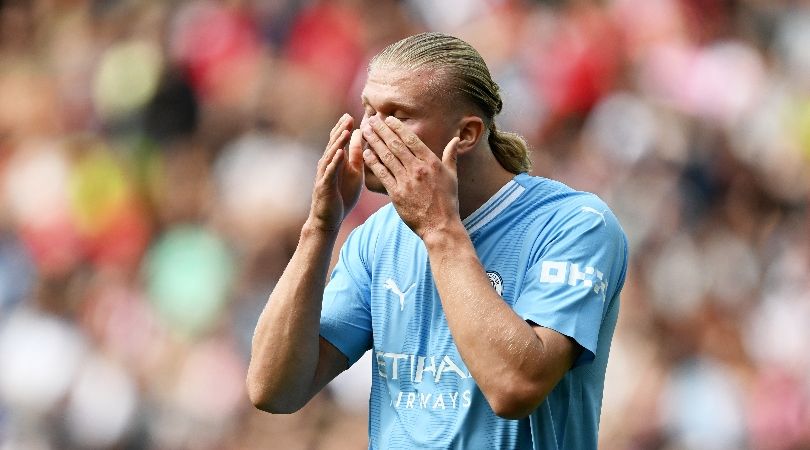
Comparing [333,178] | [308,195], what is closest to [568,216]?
[333,178]

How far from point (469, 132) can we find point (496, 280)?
40cm

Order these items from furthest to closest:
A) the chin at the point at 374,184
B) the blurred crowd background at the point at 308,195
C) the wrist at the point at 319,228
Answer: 1. the blurred crowd background at the point at 308,195
2. the wrist at the point at 319,228
3. the chin at the point at 374,184

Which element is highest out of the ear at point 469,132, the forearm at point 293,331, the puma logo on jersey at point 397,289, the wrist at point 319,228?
the ear at point 469,132

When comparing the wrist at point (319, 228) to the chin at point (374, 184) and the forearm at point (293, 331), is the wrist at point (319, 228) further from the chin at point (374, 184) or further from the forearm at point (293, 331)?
the chin at point (374, 184)

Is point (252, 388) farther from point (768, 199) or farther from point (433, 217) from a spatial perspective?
point (768, 199)

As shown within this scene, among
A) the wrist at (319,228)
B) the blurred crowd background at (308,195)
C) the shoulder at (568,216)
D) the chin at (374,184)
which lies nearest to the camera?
the shoulder at (568,216)

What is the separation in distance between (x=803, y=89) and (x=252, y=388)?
3813mm

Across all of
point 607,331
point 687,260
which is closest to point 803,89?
point 687,260

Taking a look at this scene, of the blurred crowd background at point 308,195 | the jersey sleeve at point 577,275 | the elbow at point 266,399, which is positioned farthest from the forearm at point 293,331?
the blurred crowd background at point 308,195

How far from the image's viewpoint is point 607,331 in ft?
9.38

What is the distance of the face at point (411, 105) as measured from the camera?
2.87 meters

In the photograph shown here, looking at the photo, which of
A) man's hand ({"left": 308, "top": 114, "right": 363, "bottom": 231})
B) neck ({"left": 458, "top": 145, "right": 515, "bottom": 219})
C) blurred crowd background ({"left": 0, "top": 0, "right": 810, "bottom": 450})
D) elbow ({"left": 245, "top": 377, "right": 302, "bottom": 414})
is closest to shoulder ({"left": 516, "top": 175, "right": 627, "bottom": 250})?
neck ({"left": 458, "top": 145, "right": 515, "bottom": 219})

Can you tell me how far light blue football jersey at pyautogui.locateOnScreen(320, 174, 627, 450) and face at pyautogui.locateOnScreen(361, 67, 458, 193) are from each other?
8.9 inches

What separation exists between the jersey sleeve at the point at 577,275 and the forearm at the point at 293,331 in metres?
0.52
